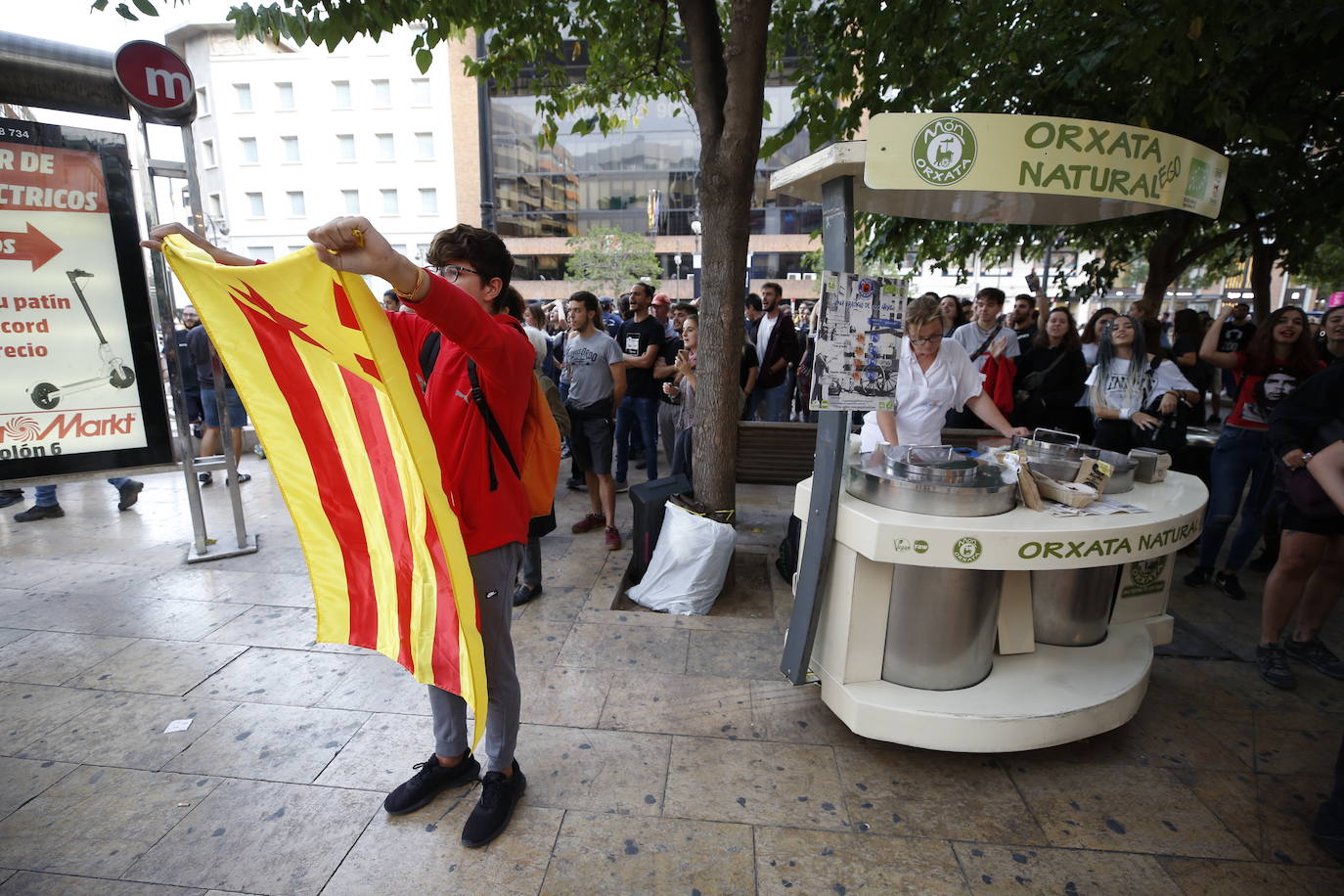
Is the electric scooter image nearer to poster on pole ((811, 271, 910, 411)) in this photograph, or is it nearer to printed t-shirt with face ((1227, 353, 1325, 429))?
poster on pole ((811, 271, 910, 411))

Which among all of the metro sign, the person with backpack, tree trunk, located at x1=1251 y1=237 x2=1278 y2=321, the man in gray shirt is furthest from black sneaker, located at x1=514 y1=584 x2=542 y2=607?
tree trunk, located at x1=1251 y1=237 x2=1278 y2=321

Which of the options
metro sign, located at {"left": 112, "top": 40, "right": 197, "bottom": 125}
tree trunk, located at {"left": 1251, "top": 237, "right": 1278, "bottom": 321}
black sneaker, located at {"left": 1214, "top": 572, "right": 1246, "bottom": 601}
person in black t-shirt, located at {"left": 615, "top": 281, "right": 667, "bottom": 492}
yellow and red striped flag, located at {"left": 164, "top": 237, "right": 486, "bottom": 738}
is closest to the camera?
yellow and red striped flag, located at {"left": 164, "top": 237, "right": 486, "bottom": 738}

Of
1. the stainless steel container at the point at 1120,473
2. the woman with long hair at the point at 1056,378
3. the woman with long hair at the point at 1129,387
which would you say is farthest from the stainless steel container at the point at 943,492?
the woman with long hair at the point at 1056,378

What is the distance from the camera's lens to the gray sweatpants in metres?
2.18

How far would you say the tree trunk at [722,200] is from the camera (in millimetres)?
3902

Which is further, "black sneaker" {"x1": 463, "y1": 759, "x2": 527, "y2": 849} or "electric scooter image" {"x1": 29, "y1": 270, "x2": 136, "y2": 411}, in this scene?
A: "electric scooter image" {"x1": 29, "y1": 270, "x2": 136, "y2": 411}

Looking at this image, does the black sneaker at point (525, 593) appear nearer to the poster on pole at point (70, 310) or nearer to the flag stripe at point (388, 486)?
the flag stripe at point (388, 486)

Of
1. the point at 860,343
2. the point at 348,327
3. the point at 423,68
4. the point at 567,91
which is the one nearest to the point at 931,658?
the point at 860,343

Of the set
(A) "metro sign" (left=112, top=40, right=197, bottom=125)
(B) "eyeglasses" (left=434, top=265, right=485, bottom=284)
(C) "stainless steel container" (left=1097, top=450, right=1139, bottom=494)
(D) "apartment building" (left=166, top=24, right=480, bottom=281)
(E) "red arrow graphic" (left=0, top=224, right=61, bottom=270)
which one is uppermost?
(D) "apartment building" (left=166, top=24, right=480, bottom=281)

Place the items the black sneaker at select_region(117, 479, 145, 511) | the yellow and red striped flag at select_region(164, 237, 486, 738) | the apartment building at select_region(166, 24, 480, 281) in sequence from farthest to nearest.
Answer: the apartment building at select_region(166, 24, 480, 281) → the black sneaker at select_region(117, 479, 145, 511) → the yellow and red striped flag at select_region(164, 237, 486, 738)

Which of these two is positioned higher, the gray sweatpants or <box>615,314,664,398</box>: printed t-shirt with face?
<box>615,314,664,398</box>: printed t-shirt with face

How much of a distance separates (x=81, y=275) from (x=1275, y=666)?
732 centimetres

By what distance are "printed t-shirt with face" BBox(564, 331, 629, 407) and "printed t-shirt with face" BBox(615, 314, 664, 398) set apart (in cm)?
109

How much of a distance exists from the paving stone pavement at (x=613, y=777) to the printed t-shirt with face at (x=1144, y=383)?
1.57m
